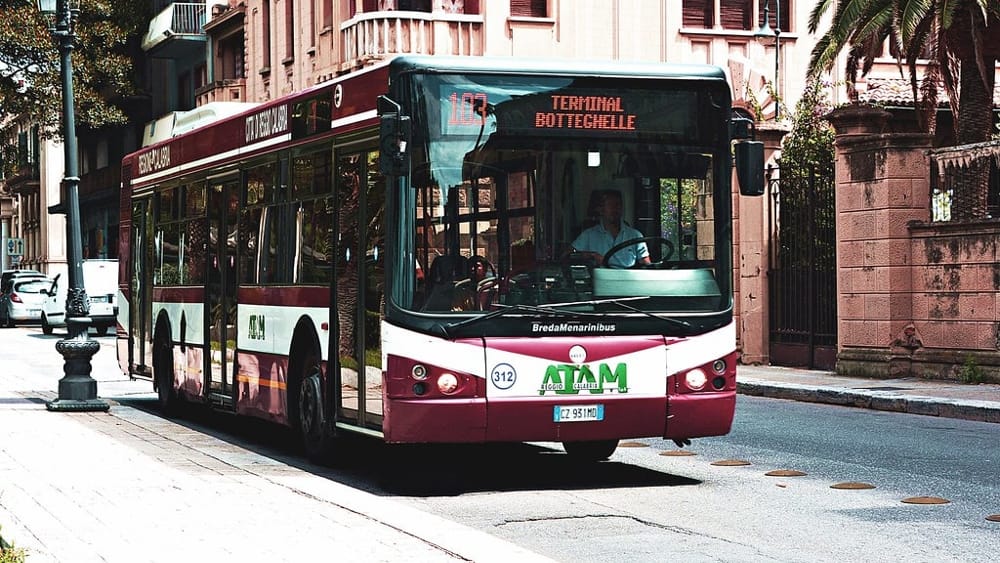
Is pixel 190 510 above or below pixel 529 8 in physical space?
below

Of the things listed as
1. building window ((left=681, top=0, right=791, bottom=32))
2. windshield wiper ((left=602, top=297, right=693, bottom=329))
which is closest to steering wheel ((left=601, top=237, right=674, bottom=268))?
Result: windshield wiper ((left=602, top=297, right=693, bottom=329))

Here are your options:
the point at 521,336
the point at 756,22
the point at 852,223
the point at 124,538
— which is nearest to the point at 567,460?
the point at 521,336

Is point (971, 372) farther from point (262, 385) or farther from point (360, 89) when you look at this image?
point (360, 89)

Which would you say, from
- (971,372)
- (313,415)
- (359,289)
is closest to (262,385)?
(313,415)

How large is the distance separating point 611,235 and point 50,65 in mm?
38617

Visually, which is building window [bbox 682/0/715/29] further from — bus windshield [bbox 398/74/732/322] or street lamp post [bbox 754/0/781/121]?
bus windshield [bbox 398/74/732/322]

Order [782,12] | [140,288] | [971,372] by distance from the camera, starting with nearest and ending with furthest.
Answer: [140,288]
[971,372]
[782,12]

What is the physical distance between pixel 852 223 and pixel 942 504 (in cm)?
1169

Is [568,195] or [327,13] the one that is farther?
[327,13]

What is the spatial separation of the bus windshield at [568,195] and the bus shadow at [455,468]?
128cm

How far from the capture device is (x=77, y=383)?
58.8ft

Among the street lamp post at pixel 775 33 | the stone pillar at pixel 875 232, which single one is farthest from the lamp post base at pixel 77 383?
the street lamp post at pixel 775 33

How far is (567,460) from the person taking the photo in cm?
1309

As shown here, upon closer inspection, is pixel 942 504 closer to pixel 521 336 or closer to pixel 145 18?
pixel 521 336
